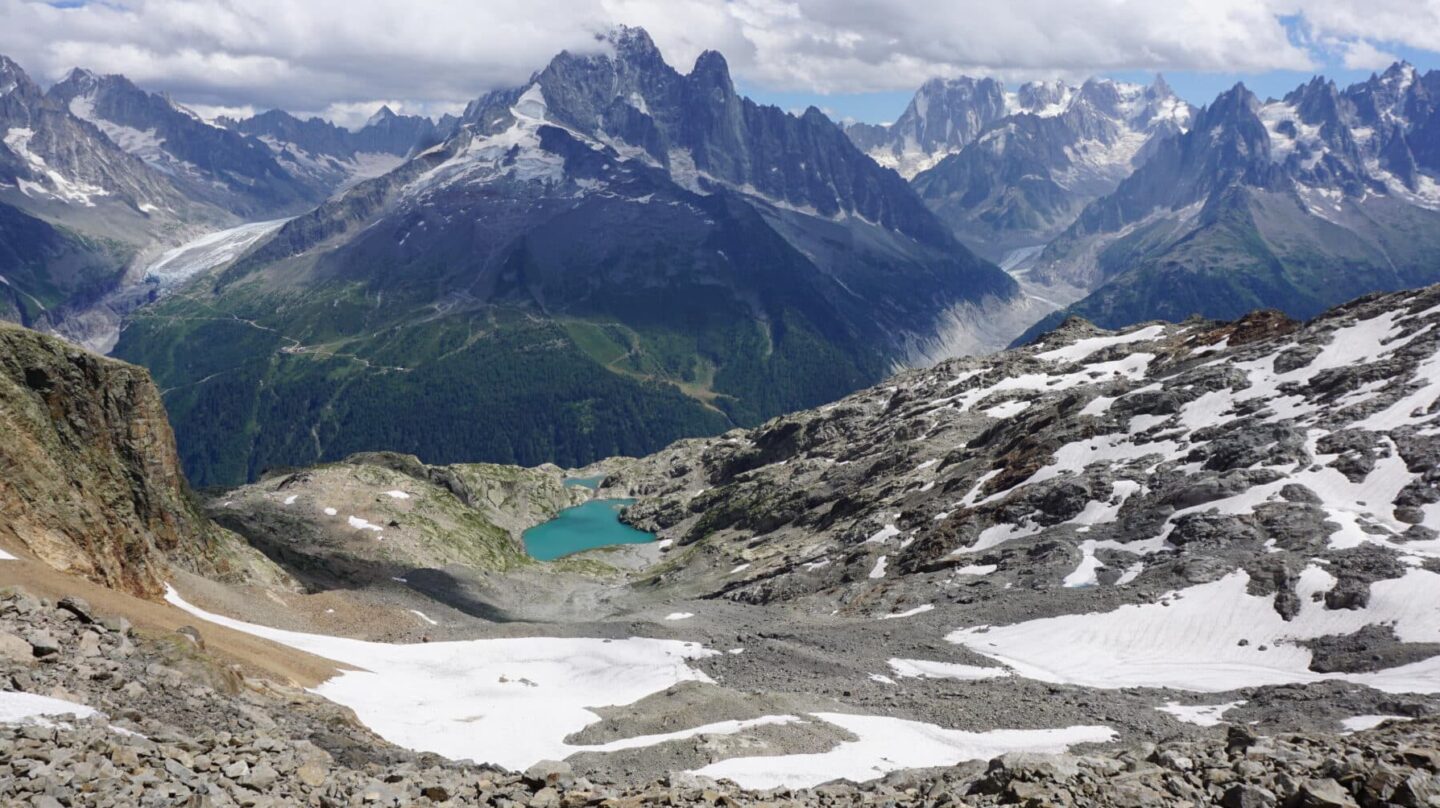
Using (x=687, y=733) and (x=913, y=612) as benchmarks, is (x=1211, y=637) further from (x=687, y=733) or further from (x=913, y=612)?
(x=687, y=733)

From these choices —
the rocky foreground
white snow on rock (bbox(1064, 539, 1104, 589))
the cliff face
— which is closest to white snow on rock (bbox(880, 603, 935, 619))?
white snow on rock (bbox(1064, 539, 1104, 589))

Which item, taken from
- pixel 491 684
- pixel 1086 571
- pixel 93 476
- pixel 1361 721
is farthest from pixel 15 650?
pixel 1086 571

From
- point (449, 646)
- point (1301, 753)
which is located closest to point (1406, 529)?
point (1301, 753)

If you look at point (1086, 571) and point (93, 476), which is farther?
point (1086, 571)

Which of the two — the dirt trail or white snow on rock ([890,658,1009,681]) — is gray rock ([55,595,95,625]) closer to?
the dirt trail

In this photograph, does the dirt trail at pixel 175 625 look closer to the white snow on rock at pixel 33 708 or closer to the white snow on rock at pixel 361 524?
the white snow on rock at pixel 33 708

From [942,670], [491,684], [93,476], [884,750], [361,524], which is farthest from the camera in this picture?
[361,524]
